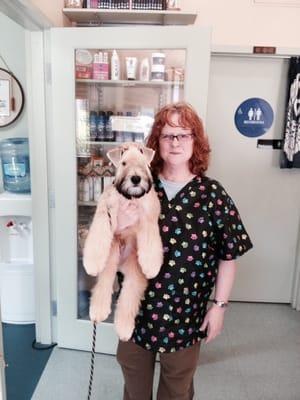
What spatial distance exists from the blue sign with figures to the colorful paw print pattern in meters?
1.63

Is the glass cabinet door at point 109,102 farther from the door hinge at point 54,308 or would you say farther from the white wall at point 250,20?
the white wall at point 250,20

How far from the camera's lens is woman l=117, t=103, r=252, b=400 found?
3.81 feet

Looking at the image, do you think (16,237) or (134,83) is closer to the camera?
(134,83)

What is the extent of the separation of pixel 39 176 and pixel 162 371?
4.21ft

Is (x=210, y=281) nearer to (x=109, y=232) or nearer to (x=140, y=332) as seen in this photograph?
(x=140, y=332)

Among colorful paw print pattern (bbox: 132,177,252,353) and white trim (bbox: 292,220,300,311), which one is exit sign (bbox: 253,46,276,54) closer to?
white trim (bbox: 292,220,300,311)

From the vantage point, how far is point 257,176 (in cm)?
276

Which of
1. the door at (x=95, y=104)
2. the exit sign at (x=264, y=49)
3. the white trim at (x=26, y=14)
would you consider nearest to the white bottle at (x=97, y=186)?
the door at (x=95, y=104)

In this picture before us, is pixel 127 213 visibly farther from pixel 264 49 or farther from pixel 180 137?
pixel 264 49

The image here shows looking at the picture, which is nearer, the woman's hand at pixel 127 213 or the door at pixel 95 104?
the woman's hand at pixel 127 213

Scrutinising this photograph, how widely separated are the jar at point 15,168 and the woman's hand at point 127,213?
144 centimetres

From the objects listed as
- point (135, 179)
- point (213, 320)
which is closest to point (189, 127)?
point (135, 179)

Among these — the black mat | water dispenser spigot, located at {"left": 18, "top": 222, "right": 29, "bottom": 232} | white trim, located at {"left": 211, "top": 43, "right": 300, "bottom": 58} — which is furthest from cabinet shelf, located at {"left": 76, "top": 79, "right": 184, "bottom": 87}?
the black mat

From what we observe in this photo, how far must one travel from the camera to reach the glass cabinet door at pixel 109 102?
1.97 m
